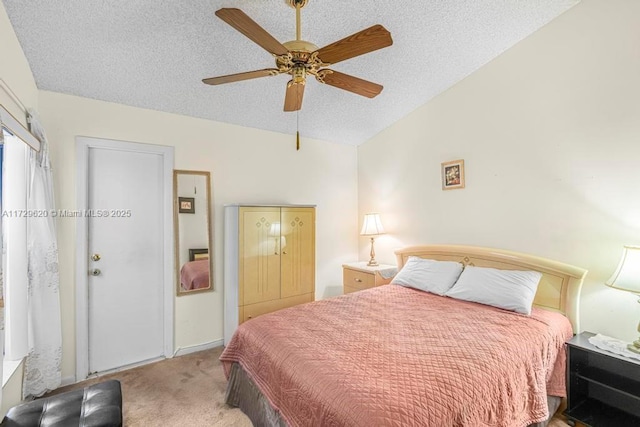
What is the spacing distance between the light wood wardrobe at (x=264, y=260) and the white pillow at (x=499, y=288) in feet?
5.40

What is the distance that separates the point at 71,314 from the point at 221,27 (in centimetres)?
263

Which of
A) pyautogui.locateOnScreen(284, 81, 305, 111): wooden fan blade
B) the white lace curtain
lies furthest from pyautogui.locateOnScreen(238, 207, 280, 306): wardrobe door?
the white lace curtain

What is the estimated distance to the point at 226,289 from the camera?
10.5 ft

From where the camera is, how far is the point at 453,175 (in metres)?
3.14

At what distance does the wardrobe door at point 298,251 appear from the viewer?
3.39m

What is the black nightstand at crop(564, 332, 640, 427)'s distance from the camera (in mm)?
1933

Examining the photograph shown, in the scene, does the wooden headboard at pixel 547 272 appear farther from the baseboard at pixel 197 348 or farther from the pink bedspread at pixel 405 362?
the baseboard at pixel 197 348

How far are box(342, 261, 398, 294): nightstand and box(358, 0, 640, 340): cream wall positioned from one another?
58cm

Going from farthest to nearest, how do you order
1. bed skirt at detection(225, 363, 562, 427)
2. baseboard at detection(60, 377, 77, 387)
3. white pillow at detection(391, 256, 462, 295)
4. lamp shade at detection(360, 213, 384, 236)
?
lamp shade at detection(360, 213, 384, 236) < white pillow at detection(391, 256, 462, 295) < baseboard at detection(60, 377, 77, 387) < bed skirt at detection(225, 363, 562, 427)

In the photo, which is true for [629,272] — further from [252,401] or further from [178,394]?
[178,394]

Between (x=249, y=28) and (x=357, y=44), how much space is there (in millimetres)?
555

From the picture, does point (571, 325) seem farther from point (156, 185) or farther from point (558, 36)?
point (156, 185)

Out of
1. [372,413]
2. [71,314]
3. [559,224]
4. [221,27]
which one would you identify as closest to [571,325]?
[559,224]

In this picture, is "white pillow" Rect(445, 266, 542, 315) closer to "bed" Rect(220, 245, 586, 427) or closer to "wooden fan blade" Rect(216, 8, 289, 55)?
"bed" Rect(220, 245, 586, 427)
